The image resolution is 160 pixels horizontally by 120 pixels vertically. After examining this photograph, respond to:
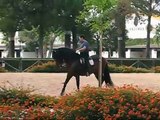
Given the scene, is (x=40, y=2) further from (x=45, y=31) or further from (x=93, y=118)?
(x=93, y=118)

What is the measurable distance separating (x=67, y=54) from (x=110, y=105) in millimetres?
8737

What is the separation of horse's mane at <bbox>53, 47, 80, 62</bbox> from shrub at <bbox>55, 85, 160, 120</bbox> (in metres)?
Result: 7.84

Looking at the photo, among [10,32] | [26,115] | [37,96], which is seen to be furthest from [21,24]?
[26,115]

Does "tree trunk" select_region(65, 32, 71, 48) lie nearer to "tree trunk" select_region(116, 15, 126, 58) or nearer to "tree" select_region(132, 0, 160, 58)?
"tree trunk" select_region(116, 15, 126, 58)

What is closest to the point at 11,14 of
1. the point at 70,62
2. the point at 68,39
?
the point at 68,39

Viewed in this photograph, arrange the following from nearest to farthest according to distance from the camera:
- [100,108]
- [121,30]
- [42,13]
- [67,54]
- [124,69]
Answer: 1. [100,108]
2. [67,54]
3. [124,69]
4. [42,13]
5. [121,30]

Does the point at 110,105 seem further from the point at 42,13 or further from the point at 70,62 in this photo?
the point at 42,13

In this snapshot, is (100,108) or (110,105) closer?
(100,108)

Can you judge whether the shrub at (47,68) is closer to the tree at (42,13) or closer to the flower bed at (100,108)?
the tree at (42,13)

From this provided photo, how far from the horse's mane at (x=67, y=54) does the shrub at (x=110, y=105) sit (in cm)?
784

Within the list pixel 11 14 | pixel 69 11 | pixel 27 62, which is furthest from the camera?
pixel 69 11

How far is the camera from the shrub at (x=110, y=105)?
8.55m

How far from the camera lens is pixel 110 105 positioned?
8781 millimetres

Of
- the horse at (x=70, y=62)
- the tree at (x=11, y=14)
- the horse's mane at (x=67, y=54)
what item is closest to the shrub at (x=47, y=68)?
the tree at (x=11, y=14)
